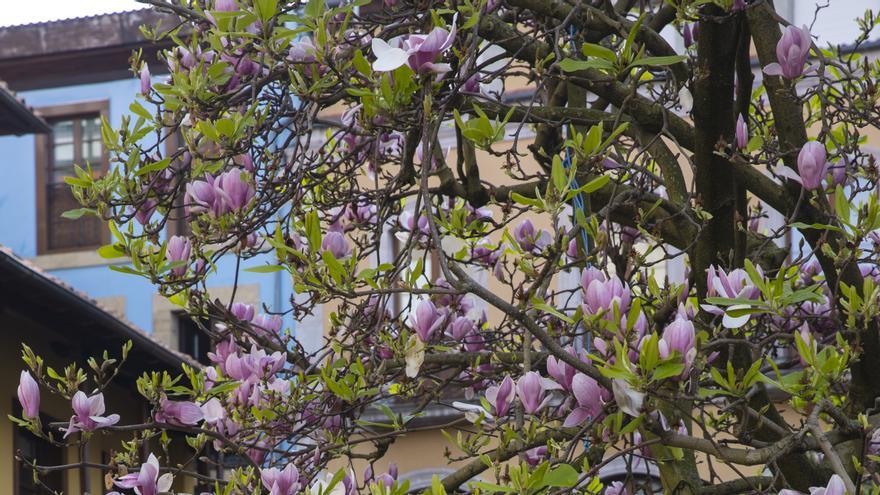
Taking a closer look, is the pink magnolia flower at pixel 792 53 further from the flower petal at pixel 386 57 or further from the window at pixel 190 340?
the window at pixel 190 340

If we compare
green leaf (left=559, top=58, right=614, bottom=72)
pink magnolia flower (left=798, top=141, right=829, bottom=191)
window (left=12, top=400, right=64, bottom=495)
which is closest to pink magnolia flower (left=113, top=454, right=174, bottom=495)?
green leaf (left=559, top=58, right=614, bottom=72)

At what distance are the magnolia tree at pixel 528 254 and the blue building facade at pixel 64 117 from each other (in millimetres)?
14690

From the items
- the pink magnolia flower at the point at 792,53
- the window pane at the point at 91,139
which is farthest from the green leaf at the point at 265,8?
the window pane at the point at 91,139

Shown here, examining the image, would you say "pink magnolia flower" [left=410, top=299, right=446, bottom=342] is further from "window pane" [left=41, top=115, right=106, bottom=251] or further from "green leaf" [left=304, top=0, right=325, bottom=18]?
"window pane" [left=41, top=115, right=106, bottom=251]

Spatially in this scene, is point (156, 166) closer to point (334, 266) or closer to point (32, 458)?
point (334, 266)

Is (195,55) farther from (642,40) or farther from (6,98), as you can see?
(6,98)

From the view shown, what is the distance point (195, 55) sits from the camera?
485 centimetres

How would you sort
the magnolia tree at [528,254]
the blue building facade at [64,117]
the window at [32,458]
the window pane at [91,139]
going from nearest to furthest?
the magnolia tree at [528,254] → the window at [32,458] → the blue building facade at [64,117] → the window pane at [91,139]

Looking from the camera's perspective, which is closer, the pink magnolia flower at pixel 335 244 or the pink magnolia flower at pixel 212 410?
the pink magnolia flower at pixel 335 244

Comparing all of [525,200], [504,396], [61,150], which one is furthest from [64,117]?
[525,200]

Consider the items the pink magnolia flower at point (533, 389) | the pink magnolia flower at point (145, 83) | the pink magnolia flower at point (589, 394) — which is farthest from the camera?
the pink magnolia flower at point (145, 83)

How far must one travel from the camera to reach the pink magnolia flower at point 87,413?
4102mm

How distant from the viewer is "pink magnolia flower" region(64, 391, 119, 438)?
13.5 ft

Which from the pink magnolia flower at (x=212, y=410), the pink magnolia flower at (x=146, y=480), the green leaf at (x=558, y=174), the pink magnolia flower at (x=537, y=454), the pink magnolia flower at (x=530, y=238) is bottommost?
the pink magnolia flower at (x=537, y=454)
